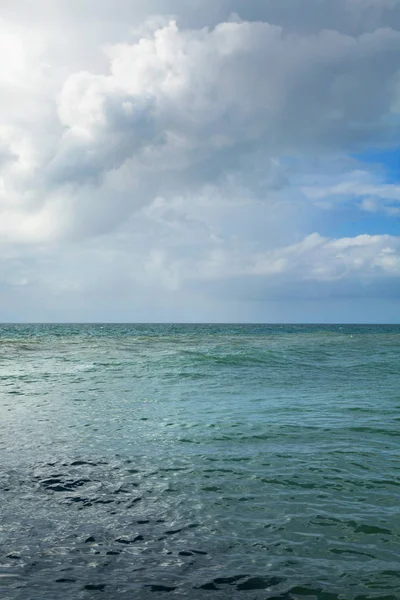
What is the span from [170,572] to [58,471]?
4.54 meters

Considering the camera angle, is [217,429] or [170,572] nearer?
[170,572]

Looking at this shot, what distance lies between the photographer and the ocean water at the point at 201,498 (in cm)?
557

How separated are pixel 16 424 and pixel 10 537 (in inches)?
314

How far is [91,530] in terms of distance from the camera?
6789 millimetres

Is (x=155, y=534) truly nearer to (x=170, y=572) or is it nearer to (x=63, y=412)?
(x=170, y=572)

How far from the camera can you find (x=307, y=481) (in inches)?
356

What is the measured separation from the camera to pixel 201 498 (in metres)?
8.25

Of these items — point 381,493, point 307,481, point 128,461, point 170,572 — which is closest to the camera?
point 170,572

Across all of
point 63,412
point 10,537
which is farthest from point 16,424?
point 10,537

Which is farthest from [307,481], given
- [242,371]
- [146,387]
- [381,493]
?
[242,371]

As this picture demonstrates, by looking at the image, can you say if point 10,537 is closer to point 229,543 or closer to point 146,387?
point 229,543

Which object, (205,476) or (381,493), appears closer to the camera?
(381,493)

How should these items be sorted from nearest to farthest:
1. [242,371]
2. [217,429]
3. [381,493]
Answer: [381,493]
[217,429]
[242,371]

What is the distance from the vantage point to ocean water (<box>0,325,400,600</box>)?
5566 millimetres
